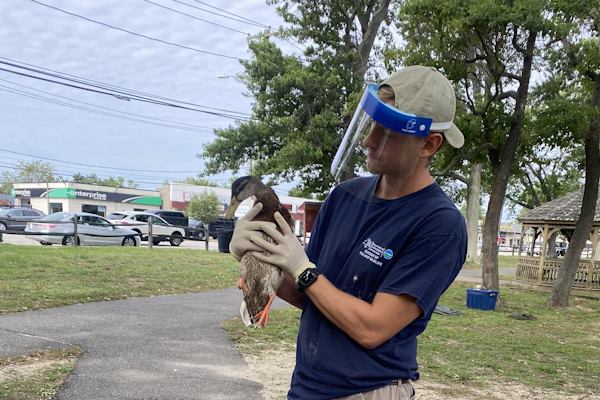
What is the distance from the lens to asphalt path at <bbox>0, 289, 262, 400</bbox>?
489cm

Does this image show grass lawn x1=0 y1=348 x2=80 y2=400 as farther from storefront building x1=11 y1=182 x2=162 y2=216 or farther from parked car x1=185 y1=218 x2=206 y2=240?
storefront building x1=11 y1=182 x2=162 y2=216

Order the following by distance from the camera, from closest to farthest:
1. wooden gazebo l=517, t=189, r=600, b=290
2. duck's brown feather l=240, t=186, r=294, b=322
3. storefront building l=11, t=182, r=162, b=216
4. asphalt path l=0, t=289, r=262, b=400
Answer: duck's brown feather l=240, t=186, r=294, b=322 < asphalt path l=0, t=289, r=262, b=400 < wooden gazebo l=517, t=189, r=600, b=290 < storefront building l=11, t=182, r=162, b=216

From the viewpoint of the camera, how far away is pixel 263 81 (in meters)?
20.8

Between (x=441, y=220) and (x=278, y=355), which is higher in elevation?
(x=441, y=220)

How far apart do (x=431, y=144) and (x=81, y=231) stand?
66.3 ft

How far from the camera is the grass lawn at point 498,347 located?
637 cm

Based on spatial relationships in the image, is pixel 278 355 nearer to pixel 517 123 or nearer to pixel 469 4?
pixel 469 4

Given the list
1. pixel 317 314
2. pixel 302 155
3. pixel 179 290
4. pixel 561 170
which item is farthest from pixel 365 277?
pixel 561 170

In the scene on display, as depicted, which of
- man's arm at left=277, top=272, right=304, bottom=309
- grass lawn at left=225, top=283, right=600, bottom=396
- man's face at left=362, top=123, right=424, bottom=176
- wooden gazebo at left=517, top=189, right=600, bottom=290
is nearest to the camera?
man's face at left=362, top=123, right=424, bottom=176

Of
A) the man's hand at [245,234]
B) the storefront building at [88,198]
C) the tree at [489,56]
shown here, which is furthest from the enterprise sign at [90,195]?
the man's hand at [245,234]

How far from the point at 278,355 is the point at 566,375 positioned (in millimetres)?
3757

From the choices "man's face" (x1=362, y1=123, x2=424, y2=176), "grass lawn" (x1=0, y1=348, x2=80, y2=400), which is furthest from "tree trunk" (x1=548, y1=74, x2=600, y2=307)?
"man's face" (x1=362, y1=123, x2=424, y2=176)

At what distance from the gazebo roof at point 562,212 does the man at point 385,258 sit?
20236 mm

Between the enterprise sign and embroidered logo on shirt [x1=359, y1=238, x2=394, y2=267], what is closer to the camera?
embroidered logo on shirt [x1=359, y1=238, x2=394, y2=267]
